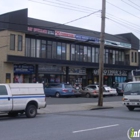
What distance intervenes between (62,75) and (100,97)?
2023 cm

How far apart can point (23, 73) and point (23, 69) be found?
553 millimetres

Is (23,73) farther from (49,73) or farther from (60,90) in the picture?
(60,90)

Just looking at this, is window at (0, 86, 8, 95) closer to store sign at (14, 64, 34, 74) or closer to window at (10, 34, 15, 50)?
window at (10, 34, 15, 50)

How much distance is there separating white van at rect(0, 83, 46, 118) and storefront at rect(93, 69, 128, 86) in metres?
31.6

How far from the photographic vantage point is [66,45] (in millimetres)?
44062

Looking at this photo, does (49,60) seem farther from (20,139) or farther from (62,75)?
(20,139)

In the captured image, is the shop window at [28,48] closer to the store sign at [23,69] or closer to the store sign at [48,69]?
the store sign at [23,69]

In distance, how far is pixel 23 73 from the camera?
38438 mm

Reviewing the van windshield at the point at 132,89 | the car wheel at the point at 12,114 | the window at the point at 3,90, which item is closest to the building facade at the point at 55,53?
→ the car wheel at the point at 12,114

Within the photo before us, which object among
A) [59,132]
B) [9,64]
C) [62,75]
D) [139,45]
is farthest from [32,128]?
[139,45]

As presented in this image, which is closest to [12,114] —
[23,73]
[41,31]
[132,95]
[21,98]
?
[21,98]

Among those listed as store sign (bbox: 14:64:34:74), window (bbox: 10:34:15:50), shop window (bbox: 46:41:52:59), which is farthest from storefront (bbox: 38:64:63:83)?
window (bbox: 10:34:15:50)

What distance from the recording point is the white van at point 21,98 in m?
15.4

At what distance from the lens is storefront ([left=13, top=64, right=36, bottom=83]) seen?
3750 cm
